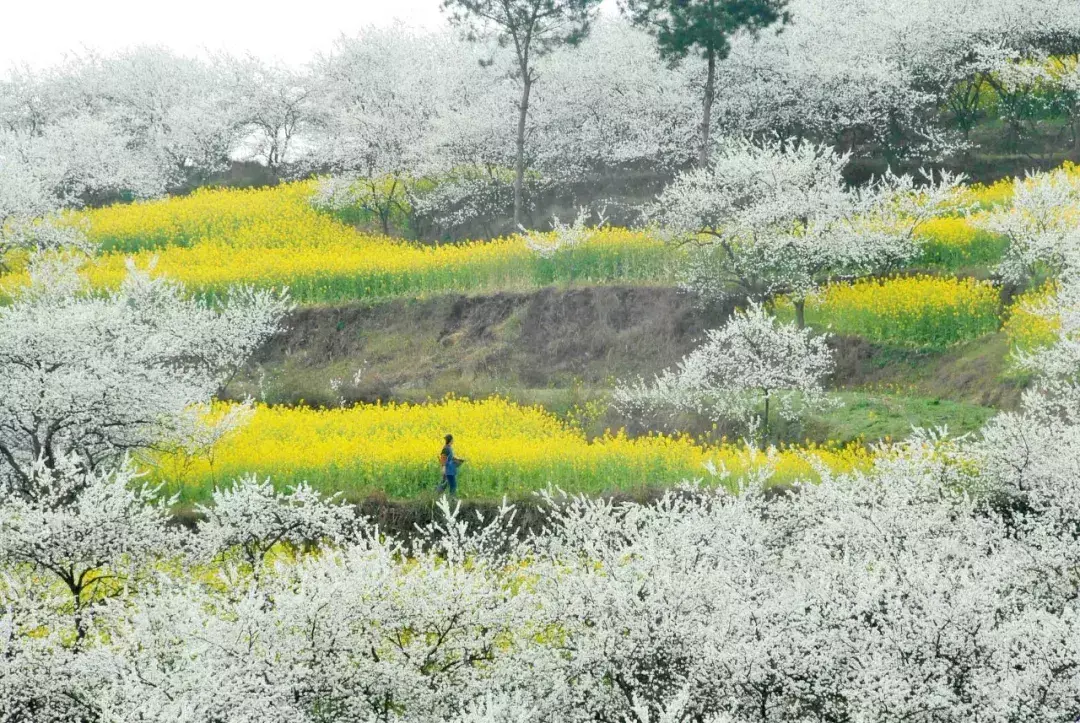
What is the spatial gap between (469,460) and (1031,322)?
45.4 feet

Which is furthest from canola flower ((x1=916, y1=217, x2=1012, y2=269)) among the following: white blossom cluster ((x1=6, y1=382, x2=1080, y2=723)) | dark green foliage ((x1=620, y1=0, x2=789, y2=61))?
white blossom cluster ((x1=6, y1=382, x2=1080, y2=723))

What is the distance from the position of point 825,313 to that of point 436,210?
62.5 feet

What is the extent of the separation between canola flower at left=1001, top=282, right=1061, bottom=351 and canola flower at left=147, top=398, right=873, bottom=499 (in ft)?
18.1

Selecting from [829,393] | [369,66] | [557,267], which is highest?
[369,66]

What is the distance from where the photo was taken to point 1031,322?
84.3ft

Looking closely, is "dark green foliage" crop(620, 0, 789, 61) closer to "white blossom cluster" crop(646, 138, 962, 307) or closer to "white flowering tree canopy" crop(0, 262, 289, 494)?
"white blossom cluster" crop(646, 138, 962, 307)

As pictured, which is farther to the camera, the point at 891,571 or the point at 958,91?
the point at 958,91

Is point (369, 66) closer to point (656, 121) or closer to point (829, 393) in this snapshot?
point (656, 121)

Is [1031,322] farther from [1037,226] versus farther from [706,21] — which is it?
[706,21]

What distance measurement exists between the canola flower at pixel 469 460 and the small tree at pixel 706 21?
15.4m

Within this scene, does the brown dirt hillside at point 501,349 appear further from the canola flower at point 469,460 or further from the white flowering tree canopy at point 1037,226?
the canola flower at point 469,460

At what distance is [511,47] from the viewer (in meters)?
51.0

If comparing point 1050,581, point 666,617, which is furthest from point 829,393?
point 666,617

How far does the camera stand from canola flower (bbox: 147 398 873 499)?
2017cm
